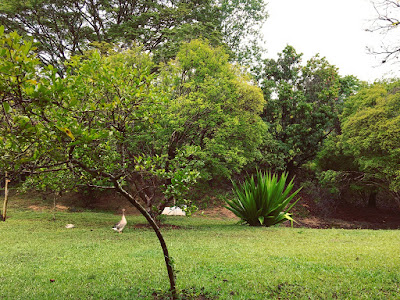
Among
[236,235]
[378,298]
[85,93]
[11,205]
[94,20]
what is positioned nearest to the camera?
[85,93]

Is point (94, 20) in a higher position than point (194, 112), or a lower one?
higher

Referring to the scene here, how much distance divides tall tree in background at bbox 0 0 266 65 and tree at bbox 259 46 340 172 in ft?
19.5

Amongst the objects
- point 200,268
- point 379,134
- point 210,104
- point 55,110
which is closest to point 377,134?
point 379,134

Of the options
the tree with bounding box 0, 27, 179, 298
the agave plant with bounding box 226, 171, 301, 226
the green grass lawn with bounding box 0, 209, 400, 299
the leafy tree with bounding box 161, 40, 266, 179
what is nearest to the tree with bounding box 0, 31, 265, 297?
the tree with bounding box 0, 27, 179, 298

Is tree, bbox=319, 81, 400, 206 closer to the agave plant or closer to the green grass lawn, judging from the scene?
the agave plant

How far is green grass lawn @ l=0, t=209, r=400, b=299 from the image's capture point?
408 centimetres

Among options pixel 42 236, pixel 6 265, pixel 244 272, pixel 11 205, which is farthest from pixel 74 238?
pixel 11 205

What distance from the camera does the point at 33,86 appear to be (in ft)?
7.12

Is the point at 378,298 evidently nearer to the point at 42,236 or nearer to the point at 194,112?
the point at 194,112

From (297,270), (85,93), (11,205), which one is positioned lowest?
(11,205)

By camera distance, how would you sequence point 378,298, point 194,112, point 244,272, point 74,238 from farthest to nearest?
point 194,112 < point 74,238 < point 244,272 < point 378,298

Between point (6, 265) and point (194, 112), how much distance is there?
6.86m

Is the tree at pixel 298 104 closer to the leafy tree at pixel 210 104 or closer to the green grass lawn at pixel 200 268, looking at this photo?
the leafy tree at pixel 210 104

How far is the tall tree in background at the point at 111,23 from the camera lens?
51.6ft
